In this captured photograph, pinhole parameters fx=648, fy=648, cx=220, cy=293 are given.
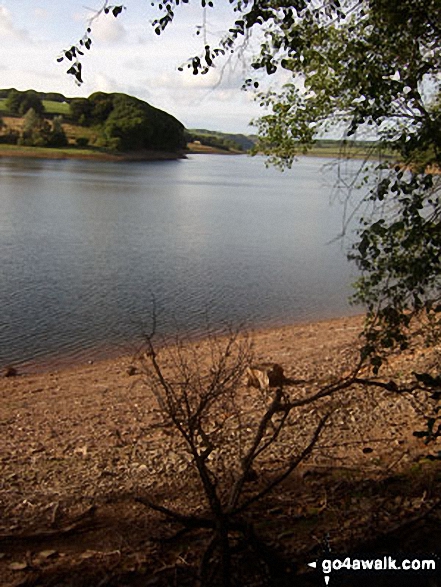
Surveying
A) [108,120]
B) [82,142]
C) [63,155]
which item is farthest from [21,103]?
[63,155]

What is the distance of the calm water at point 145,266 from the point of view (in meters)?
14.5

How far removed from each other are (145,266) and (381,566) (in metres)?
17.7

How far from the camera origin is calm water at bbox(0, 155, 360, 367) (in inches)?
569

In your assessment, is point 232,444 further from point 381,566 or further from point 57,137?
point 57,137

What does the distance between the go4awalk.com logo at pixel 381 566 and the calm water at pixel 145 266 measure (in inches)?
108

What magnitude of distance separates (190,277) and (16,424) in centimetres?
1160

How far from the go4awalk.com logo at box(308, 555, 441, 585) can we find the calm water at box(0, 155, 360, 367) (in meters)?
2.73

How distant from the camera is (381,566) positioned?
11.6 ft

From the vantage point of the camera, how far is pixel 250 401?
8312 millimetres

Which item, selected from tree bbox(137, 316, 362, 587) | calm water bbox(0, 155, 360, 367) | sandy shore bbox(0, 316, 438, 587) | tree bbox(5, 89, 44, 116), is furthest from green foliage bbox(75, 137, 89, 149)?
sandy shore bbox(0, 316, 438, 587)

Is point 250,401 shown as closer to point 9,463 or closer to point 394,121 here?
point 9,463

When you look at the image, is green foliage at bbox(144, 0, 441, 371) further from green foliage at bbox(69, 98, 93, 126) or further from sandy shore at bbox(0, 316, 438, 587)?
green foliage at bbox(69, 98, 93, 126)

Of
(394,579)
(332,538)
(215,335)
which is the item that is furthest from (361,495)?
(215,335)

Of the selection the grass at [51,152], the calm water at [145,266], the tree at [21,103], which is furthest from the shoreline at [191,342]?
the tree at [21,103]
